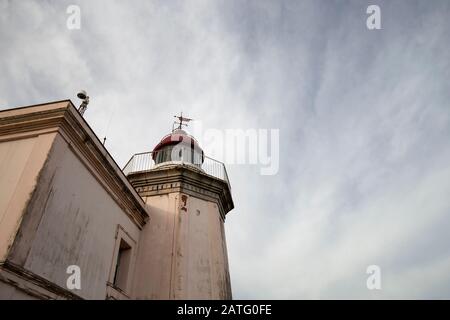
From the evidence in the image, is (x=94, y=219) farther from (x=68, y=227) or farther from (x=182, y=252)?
(x=182, y=252)

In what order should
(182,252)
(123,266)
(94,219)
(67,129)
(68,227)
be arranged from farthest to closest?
(182,252)
(123,266)
(94,219)
(67,129)
(68,227)

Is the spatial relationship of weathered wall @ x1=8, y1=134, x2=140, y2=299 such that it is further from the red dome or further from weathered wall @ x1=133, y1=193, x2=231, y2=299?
the red dome

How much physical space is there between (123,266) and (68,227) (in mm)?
3112

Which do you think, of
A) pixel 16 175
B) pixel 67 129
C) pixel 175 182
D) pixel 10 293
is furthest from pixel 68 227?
pixel 175 182

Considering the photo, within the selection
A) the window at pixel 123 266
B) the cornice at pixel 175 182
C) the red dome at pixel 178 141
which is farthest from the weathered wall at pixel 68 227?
the red dome at pixel 178 141

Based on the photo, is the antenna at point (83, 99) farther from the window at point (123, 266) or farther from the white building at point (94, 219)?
the window at point (123, 266)

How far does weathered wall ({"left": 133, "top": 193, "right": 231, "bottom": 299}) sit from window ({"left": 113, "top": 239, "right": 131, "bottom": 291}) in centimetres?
46

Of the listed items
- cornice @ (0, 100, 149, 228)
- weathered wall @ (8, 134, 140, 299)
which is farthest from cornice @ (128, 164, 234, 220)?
cornice @ (0, 100, 149, 228)

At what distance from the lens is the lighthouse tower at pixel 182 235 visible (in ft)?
27.7

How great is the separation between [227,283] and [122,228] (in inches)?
153

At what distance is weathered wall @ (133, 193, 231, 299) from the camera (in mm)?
8383

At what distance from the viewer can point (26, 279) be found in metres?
4.59

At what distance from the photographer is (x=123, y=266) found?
8445mm
